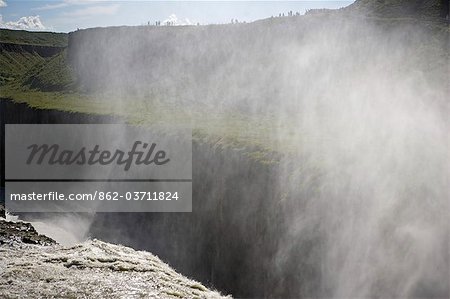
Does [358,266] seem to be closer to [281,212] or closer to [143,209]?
[281,212]

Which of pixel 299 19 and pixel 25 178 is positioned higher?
pixel 299 19

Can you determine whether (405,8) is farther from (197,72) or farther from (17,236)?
(17,236)

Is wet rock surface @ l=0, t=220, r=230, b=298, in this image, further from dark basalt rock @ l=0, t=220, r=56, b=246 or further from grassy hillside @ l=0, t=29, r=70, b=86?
grassy hillside @ l=0, t=29, r=70, b=86

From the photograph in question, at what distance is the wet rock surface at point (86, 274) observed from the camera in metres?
16.8

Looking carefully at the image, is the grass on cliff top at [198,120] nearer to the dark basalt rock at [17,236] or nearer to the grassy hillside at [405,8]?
the dark basalt rock at [17,236]

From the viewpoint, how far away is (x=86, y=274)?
60.8 ft

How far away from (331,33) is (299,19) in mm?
6637

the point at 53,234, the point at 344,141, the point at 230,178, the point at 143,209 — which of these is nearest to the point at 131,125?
the point at 143,209

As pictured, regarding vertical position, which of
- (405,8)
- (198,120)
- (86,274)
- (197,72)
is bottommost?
(86,274)

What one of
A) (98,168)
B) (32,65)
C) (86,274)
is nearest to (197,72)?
(98,168)

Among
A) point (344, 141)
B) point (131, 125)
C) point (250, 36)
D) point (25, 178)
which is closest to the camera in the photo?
point (344, 141)

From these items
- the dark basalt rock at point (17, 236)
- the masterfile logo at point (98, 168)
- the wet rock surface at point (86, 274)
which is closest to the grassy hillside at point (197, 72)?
the masterfile logo at point (98, 168)

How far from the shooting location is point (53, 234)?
1667 inches

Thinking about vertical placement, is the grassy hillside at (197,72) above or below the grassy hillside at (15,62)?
below
